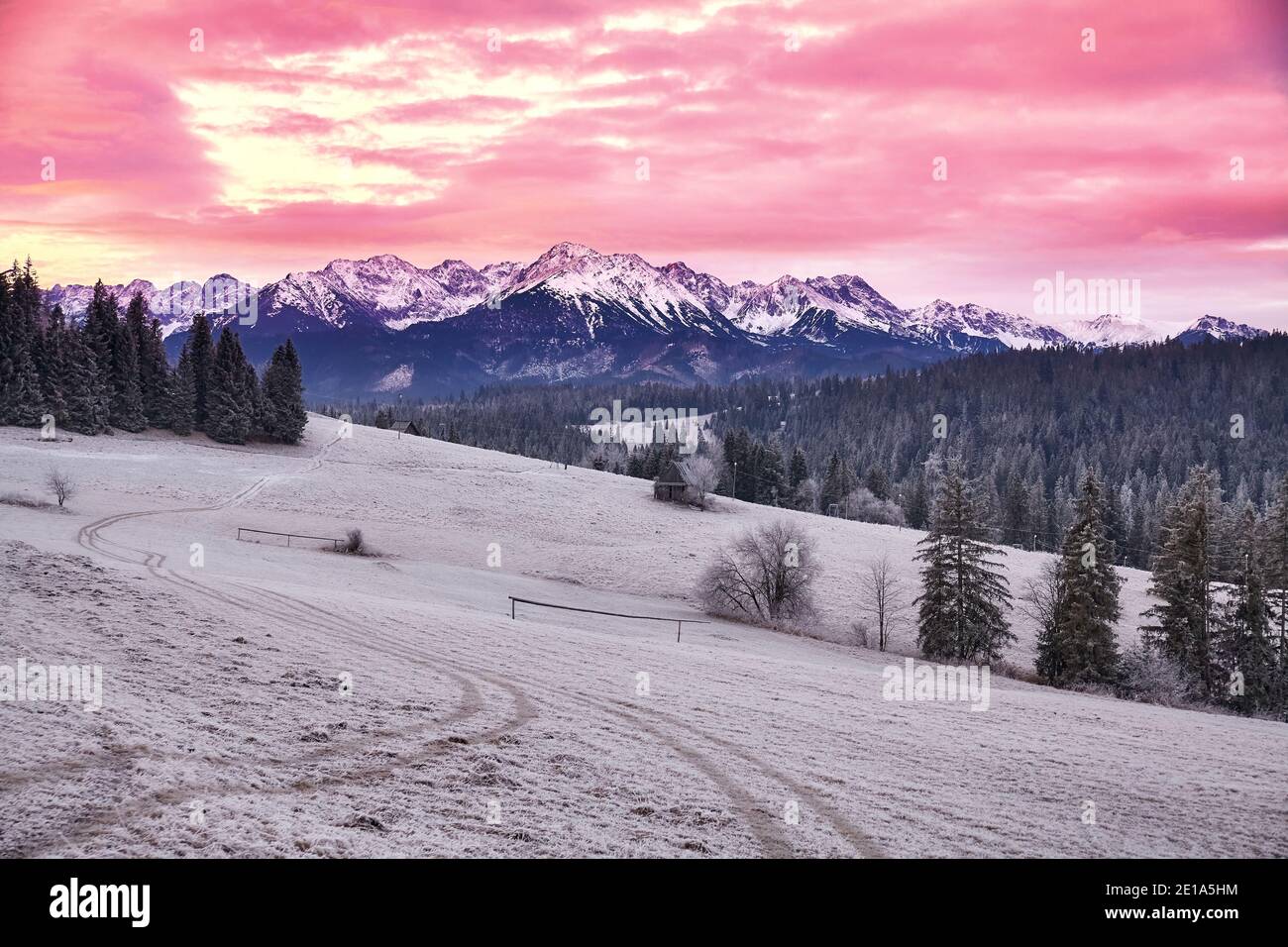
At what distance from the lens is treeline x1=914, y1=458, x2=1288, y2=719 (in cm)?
4203

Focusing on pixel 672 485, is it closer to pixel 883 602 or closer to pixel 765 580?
pixel 765 580

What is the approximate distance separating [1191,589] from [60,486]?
66730mm

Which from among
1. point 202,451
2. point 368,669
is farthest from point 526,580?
point 202,451

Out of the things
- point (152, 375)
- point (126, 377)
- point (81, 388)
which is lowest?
point (81, 388)

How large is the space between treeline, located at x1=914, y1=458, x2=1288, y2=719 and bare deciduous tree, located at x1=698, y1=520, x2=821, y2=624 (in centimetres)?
749

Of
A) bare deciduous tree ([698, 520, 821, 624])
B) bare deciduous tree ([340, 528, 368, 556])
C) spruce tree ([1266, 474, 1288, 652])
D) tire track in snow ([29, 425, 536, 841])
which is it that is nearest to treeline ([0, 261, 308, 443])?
bare deciduous tree ([340, 528, 368, 556])

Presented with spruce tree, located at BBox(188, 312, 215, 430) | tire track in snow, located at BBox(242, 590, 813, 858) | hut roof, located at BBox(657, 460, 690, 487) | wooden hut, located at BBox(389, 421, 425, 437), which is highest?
spruce tree, located at BBox(188, 312, 215, 430)

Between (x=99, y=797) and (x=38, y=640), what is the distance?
380 inches

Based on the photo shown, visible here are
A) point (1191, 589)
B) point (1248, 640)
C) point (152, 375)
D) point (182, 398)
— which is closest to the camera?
point (1248, 640)

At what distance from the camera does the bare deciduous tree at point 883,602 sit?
48759 millimetres

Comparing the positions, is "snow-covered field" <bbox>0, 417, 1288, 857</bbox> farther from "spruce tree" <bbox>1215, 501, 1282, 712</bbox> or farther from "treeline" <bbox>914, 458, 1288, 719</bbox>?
"spruce tree" <bbox>1215, 501, 1282, 712</bbox>

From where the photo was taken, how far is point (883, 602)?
5028 centimetres

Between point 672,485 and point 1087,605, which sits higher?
point 672,485

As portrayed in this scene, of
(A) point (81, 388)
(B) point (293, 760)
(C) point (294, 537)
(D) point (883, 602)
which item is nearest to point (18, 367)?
(A) point (81, 388)
